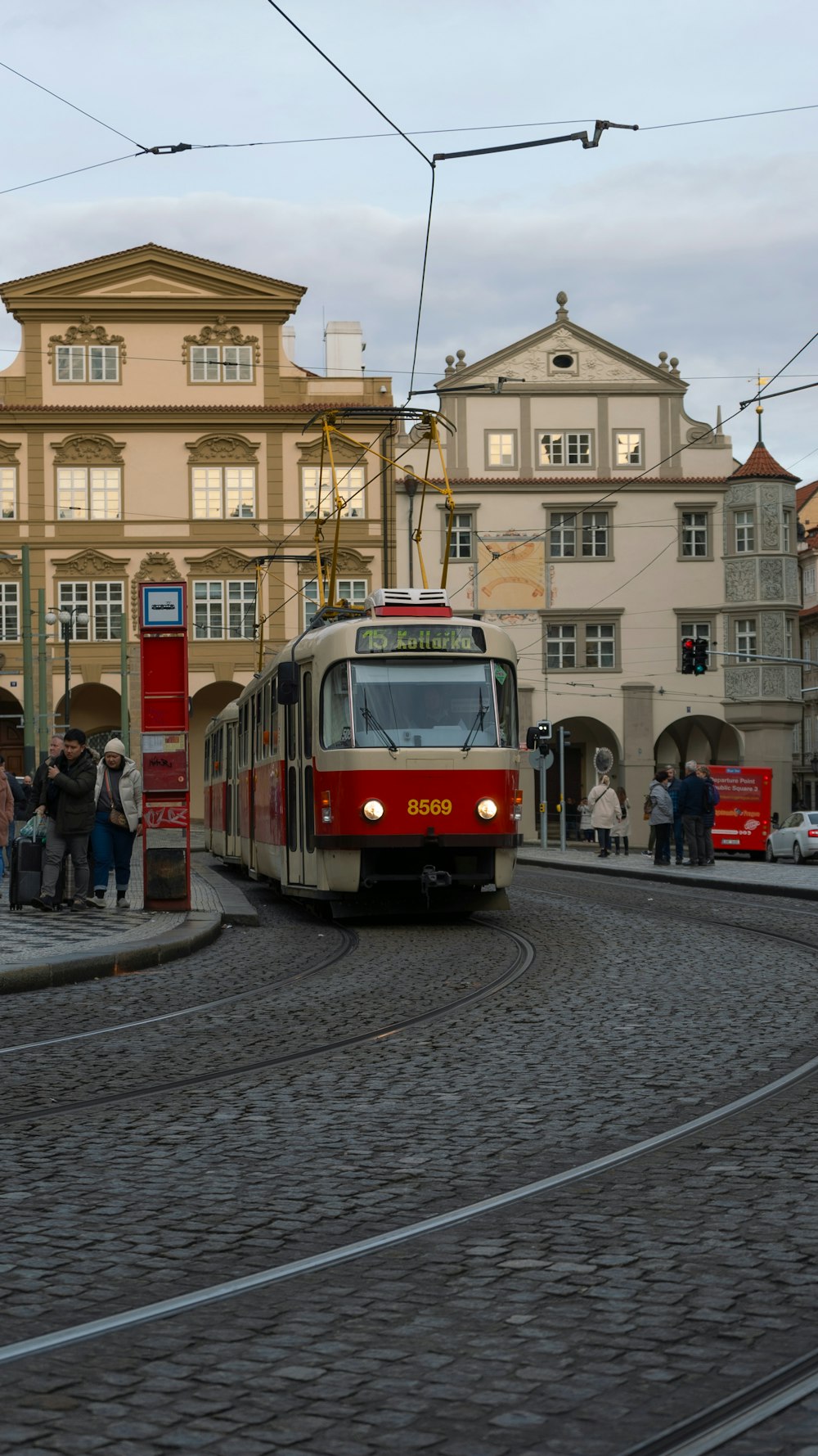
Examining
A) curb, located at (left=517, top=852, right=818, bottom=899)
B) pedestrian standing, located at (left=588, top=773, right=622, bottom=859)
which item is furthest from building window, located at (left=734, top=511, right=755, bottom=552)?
curb, located at (left=517, top=852, right=818, bottom=899)

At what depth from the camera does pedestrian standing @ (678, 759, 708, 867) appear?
1133 inches

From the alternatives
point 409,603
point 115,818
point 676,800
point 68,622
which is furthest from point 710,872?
point 68,622

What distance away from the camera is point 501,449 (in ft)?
188

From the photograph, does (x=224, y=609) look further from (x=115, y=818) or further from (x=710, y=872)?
(x=115, y=818)

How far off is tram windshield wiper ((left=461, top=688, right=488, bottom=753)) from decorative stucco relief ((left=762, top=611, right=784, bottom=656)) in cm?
4145

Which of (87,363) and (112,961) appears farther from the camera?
(87,363)

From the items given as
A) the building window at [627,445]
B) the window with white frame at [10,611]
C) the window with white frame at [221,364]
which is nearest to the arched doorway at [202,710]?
the window with white frame at [10,611]

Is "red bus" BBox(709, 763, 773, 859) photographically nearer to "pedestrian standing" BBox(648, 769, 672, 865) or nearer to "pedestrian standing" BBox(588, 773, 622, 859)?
"pedestrian standing" BBox(588, 773, 622, 859)

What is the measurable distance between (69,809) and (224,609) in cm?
4010

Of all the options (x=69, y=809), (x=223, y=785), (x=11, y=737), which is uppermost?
(x=11, y=737)

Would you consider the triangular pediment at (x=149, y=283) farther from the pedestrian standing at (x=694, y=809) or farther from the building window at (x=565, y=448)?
the pedestrian standing at (x=694, y=809)

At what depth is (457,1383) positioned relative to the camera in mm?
3873

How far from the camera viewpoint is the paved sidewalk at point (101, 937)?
12.6 metres

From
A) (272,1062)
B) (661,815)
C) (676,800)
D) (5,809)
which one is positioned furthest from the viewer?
(661,815)
